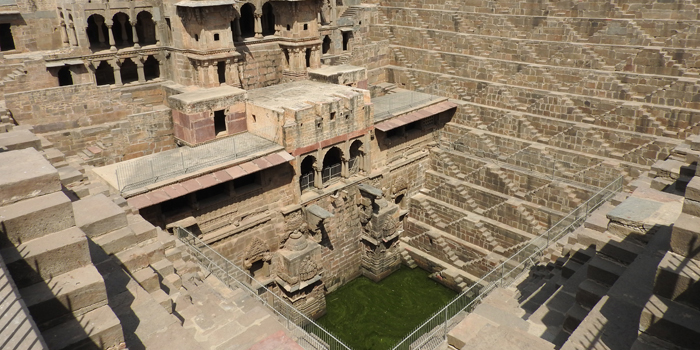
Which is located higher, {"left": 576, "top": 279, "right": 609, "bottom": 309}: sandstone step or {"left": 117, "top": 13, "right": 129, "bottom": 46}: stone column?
{"left": 117, "top": 13, "right": 129, "bottom": 46}: stone column

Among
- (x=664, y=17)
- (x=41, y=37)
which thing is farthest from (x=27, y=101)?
(x=664, y=17)

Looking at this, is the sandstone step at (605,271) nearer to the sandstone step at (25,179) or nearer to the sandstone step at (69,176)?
the sandstone step at (25,179)

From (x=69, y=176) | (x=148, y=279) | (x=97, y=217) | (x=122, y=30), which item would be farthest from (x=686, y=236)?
(x=122, y=30)

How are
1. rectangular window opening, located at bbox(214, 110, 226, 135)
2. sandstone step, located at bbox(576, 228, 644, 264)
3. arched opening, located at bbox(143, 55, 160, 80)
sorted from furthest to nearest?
arched opening, located at bbox(143, 55, 160, 80)
rectangular window opening, located at bbox(214, 110, 226, 135)
sandstone step, located at bbox(576, 228, 644, 264)

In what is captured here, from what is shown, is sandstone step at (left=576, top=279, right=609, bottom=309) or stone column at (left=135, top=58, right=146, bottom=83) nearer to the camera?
sandstone step at (left=576, top=279, right=609, bottom=309)

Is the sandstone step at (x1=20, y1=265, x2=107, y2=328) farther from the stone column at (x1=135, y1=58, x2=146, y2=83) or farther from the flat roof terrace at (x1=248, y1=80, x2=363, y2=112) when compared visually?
the stone column at (x1=135, y1=58, x2=146, y2=83)

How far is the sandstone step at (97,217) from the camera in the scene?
10.8m

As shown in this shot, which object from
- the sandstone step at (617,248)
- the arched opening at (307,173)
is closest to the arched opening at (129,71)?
the arched opening at (307,173)

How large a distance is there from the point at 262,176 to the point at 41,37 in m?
11.7

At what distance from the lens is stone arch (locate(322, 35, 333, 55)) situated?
91.8 feet

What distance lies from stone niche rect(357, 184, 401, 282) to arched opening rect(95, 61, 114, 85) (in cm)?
1207

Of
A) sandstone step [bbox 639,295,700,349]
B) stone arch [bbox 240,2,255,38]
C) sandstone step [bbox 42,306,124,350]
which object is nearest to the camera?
sandstone step [bbox 42,306,124,350]

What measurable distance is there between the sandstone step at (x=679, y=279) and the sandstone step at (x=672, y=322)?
0.12 metres

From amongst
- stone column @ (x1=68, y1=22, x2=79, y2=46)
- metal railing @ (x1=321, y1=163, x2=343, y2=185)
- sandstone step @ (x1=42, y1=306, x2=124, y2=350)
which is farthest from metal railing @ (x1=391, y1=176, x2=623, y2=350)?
stone column @ (x1=68, y1=22, x2=79, y2=46)
